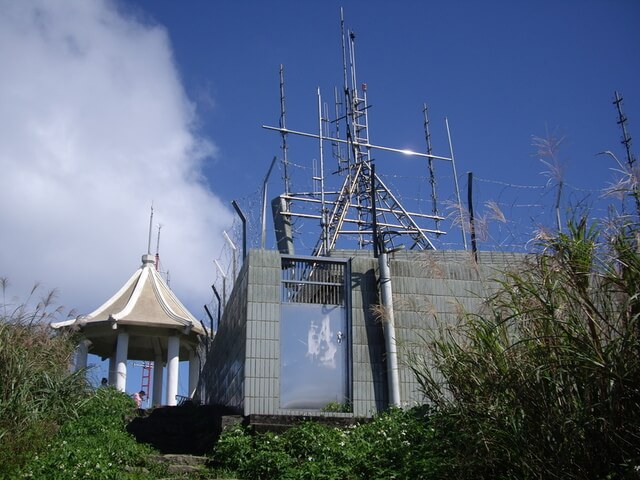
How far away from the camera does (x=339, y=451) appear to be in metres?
7.88

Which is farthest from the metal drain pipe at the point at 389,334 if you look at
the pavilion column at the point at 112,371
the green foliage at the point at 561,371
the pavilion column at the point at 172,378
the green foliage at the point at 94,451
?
the pavilion column at the point at 112,371

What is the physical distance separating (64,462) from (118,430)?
2.69m

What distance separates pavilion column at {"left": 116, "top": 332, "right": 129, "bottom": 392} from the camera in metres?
17.7

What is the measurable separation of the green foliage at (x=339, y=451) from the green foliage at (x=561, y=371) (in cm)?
98

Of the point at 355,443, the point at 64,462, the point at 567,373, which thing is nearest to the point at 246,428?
the point at 355,443

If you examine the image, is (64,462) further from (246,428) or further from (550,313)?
(550,313)

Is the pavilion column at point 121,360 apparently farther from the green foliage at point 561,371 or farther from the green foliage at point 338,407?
the green foliage at point 561,371

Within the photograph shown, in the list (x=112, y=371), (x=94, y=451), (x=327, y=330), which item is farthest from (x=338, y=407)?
(x=112, y=371)

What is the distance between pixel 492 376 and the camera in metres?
5.28

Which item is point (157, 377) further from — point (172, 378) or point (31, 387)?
point (31, 387)

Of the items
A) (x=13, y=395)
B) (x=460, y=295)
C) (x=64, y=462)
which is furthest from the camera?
(x=460, y=295)

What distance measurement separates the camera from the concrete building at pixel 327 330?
10.8m

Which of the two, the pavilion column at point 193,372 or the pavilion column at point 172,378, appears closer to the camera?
the pavilion column at point 172,378

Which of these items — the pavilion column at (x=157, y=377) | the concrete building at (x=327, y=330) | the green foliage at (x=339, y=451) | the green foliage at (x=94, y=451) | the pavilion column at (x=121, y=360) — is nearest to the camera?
the green foliage at (x=339, y=451)
